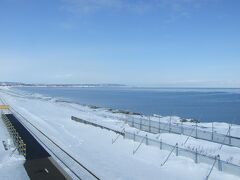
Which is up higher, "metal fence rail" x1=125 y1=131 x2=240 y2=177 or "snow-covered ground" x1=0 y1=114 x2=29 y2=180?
"metal fence rail" x1=125 y1=131 x2=240 y2=177

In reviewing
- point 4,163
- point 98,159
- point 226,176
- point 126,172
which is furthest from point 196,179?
point 4,163

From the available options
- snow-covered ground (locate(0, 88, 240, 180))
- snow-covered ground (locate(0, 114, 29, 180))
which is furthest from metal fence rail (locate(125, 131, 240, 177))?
snow-covered ground (locate(0, 114, 29, 180))

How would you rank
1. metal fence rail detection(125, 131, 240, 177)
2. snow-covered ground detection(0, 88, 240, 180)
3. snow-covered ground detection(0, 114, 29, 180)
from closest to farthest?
metal fence rail detection(125, 131, 240, 177)
snow-covered ground detection(0, 114, 29, 180)
snow-covered ground detection(0, 88, 240, 180)

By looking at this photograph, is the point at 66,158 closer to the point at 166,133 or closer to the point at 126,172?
the point at 126,172

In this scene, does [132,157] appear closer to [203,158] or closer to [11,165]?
[203,158]

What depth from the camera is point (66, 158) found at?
2628 cm

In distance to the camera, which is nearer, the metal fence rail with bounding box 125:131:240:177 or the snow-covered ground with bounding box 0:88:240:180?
the metal fence rail with bounding box 125:131:240:177

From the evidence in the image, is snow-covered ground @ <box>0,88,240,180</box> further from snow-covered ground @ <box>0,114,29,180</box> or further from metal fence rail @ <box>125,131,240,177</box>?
snow-covered ground @ <box>0,114,29,180</box>

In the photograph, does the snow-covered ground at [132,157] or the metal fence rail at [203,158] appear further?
the snow-covered ground at [132,157]

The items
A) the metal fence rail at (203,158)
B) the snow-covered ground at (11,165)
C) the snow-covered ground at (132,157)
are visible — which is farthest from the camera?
the snow-covered ground at (132,157)

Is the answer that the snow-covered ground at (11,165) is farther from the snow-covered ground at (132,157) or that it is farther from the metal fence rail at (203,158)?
the metal fence rail at (203,158)

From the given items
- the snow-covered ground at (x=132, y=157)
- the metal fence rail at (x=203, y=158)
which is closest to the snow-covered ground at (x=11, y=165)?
the snow-covered ground at (x=132, y=157)

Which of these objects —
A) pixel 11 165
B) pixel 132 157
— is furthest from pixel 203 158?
pixel 11 165

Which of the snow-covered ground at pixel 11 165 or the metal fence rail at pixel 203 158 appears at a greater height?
the metal fence rail at pixel 203 158
